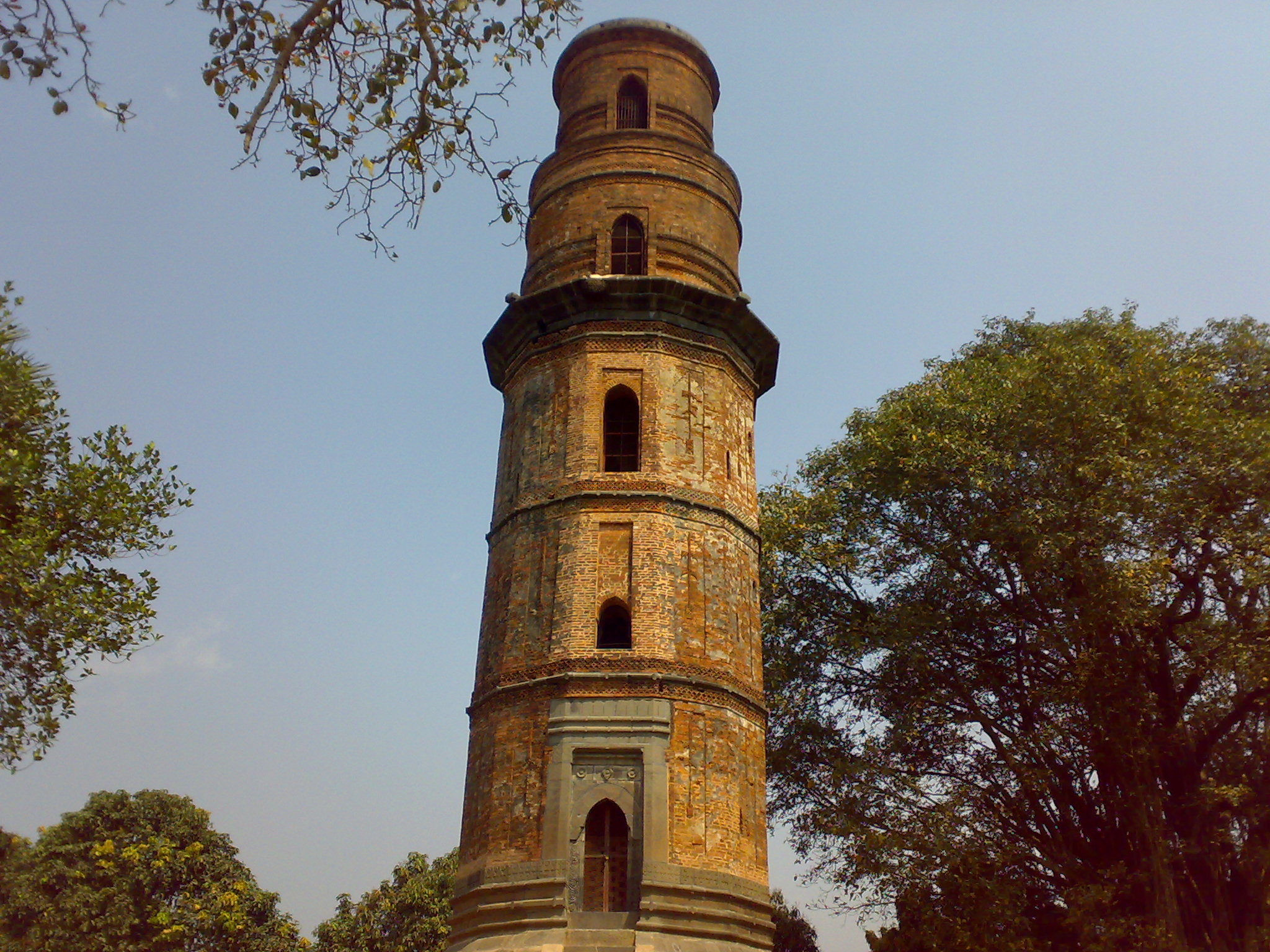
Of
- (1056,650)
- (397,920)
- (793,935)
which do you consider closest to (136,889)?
A: (397,920)

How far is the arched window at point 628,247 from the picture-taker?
16547mm

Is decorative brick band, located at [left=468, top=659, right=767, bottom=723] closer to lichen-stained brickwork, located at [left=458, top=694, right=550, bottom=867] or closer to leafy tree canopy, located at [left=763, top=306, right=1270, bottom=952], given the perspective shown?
lichen-stained brickwork, located at [left=458, top=694, right=550, bottom=867]

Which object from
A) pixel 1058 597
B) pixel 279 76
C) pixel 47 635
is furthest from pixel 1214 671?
pixel 47 635

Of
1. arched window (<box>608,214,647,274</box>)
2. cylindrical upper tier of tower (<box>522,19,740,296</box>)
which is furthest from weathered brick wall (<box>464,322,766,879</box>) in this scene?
cylindrical upper tier of tower (<box>522,19,740,296</box>)

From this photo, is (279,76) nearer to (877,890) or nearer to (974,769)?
(877,890)

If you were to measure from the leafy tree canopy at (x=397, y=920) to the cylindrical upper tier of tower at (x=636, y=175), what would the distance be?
54.1 feet

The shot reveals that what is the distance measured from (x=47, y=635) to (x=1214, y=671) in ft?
49.9

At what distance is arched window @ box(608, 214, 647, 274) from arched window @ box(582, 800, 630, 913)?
7.85m

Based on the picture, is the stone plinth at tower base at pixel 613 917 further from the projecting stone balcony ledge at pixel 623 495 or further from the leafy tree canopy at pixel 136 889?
the leafy tree canopy at pixel 136 889

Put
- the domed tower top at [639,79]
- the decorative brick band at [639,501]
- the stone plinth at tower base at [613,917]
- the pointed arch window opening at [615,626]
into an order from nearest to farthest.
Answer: the stone plinth at tower base at [613,917], the pointed arch window opening at [615,626], the decorative brick band at [639,501], the domed tower top at [639,79]

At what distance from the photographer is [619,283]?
15688mm

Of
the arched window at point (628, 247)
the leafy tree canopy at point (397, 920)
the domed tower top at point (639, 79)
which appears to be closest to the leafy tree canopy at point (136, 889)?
the leafy tree canopy at point (397, 920)

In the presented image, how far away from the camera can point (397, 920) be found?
26.6m

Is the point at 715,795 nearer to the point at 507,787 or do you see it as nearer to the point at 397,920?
the point at 507,787
